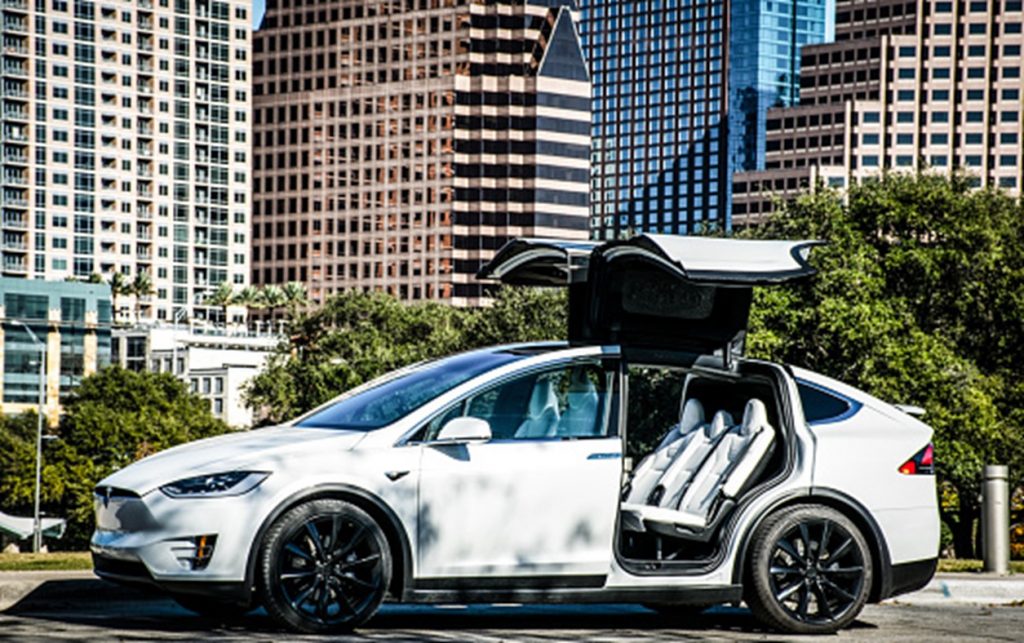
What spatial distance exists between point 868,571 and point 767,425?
94 centimetres

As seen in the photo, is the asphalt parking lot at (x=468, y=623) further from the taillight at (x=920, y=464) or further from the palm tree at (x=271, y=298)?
the palm tree at (x=271, y=298)

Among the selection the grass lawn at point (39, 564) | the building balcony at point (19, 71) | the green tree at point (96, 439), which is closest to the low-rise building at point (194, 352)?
the building balcony at point (19, 71)

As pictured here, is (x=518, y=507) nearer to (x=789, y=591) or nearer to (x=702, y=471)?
(x=702, y=471)

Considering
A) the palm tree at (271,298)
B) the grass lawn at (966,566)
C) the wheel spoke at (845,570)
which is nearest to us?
the wheel spoke at (845,570)

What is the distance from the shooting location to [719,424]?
9453 mm

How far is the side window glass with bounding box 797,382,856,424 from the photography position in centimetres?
935

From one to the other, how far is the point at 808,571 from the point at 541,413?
165 centimetres

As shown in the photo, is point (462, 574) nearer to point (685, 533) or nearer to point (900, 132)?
point (685, 533)

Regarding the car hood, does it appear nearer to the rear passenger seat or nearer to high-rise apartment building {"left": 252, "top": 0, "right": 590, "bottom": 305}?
the rear passenger seat

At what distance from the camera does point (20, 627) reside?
826cm

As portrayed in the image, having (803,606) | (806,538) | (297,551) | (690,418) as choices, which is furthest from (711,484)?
(297,551)

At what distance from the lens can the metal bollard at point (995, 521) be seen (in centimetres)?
1242

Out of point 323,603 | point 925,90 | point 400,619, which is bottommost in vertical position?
point 400,619

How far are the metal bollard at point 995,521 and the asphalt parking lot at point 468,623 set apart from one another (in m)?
1.97
